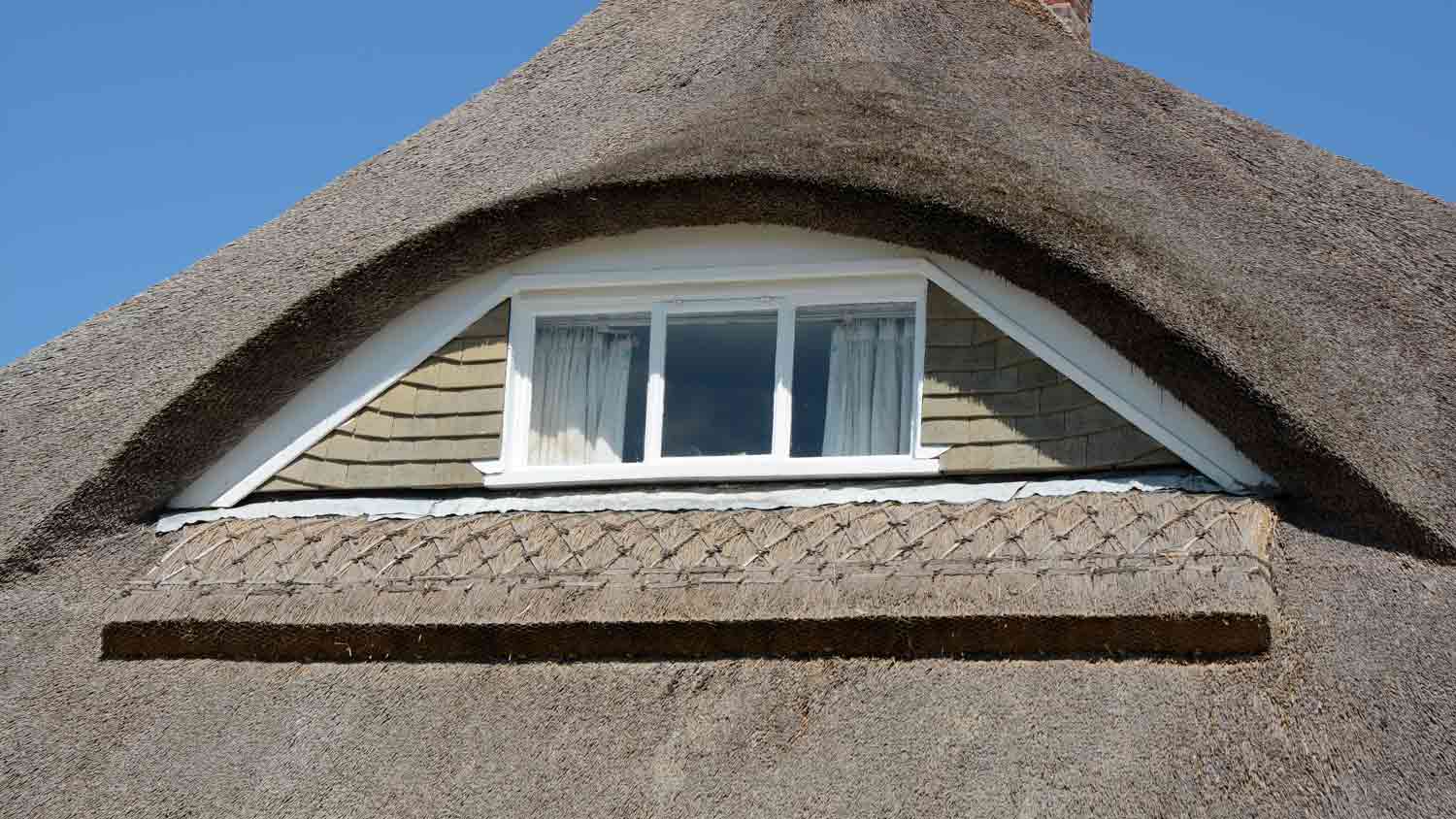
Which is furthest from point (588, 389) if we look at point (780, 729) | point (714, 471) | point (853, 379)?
point (780, 729)

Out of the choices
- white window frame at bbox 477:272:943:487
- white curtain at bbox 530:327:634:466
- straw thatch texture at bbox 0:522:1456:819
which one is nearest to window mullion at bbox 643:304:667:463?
white window frame at bbox 477:272:943:487

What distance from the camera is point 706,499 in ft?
20.7

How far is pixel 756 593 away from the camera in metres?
5.65

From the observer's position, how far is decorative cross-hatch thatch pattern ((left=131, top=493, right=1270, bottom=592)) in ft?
17.8

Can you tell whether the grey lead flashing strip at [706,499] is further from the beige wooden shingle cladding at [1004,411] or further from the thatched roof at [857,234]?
the thatched roof at [857,234]

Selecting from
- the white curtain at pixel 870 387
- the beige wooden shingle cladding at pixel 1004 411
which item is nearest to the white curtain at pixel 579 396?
the white curtain at pixel 870 387

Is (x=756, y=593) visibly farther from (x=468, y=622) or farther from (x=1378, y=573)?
(x=1378, y=573)

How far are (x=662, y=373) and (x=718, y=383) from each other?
21 cm

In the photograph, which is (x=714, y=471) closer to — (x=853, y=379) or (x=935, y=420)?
(x=853, y=379)

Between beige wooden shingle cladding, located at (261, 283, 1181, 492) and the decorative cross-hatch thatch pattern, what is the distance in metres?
0.33

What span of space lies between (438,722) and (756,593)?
1.05 meters

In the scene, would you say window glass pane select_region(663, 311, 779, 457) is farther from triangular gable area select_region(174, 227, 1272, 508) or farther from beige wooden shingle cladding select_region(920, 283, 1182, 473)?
beige wooden shingle cladding select_region(920, 283, 1182, 473)

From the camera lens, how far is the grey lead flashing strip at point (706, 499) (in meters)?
5.94

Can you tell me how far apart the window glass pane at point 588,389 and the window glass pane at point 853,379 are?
611 millimetres
